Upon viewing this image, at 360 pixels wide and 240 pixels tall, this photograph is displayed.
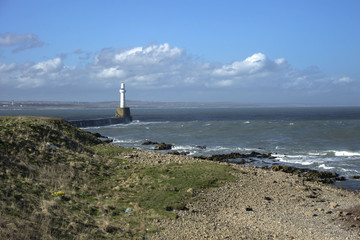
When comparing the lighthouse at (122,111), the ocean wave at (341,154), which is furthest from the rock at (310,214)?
the lighthouse at (122,111)

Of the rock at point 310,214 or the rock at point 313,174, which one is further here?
the rock at point 313,174

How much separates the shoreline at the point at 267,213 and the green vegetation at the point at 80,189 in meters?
0.66

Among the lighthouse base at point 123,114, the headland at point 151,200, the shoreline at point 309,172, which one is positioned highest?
the lighthouse base at point 123,114

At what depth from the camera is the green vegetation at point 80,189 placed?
9.50 m

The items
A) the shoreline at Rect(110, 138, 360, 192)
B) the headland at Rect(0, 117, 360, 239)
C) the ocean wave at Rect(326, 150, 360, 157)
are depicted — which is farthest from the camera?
the ocean wave at Rect(326, 150, 360, 157)

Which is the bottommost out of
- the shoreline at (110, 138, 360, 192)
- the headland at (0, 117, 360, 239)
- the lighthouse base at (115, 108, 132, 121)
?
the shoreline at (110, 138, 360, 192)

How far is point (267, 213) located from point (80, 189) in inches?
255

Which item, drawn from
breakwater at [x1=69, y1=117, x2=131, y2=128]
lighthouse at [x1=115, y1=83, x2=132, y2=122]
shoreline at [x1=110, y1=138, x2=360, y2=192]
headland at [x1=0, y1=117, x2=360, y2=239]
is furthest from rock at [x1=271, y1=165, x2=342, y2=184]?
lighthouse at [x1=115, y1=83, x2=132, y2=122]

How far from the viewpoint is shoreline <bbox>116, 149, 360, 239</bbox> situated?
10297 mm

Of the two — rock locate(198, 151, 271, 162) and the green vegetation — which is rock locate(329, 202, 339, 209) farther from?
rock locate(198, 151, 271, 162)

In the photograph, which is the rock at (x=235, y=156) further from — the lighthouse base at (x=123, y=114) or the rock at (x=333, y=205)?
the lighthouse base at (x=123, y=114)

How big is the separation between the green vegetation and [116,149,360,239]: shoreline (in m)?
0.66

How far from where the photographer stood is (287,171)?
22188 mm

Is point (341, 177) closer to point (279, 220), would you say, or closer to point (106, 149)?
point (279, 220)
